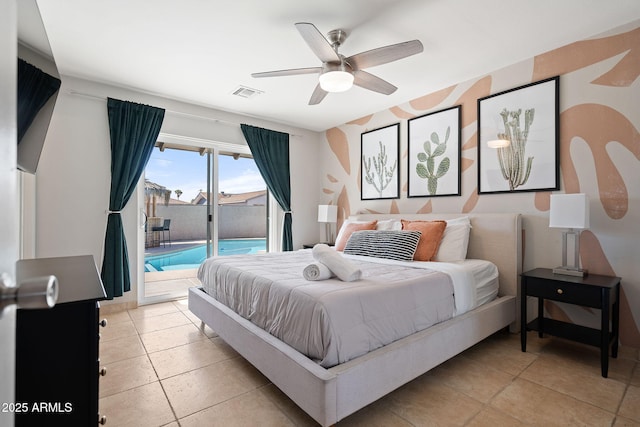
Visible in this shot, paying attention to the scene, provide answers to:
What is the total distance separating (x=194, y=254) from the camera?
460cm

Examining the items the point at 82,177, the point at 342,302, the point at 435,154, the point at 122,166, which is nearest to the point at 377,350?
the point at 342,302

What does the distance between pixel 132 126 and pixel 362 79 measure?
2784 millimetres

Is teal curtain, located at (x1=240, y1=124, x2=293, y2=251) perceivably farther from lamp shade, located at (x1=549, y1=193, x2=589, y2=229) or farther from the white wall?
lamp shade, located at (x1=549, y1=193, x2=589, y2=229)

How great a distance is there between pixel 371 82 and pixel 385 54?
42 cm

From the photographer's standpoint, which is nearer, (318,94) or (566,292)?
(566,292)

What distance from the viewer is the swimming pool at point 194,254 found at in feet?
14.1

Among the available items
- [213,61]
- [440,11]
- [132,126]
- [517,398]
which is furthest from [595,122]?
[132,126]

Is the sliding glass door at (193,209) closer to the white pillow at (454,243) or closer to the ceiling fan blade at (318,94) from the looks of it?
the ceiling fan blade at (318,94)

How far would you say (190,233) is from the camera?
172 inches

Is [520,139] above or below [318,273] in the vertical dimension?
above

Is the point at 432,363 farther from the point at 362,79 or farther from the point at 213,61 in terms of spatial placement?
the point at 213,61

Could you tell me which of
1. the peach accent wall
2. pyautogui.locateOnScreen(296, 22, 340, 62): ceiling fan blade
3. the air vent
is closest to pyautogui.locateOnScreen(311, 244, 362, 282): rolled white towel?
pyautogui.locateOnScreen(296, 22, 340, 62): ceiling fan blade

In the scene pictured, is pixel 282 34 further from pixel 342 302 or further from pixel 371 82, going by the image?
pixel 342 302

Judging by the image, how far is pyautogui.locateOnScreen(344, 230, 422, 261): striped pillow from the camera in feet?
9.51
